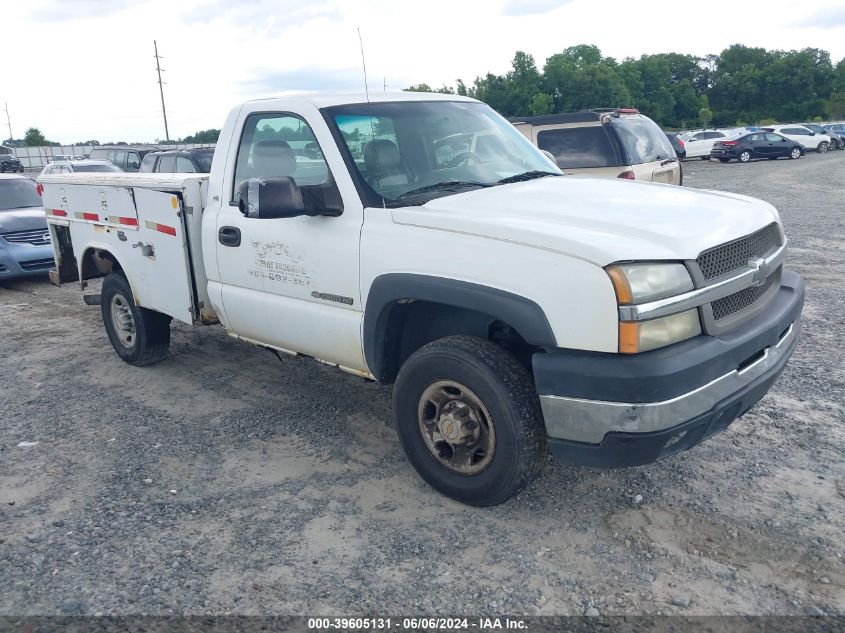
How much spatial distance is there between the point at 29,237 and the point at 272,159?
7166 millimetres

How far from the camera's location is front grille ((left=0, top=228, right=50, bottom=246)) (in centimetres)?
988

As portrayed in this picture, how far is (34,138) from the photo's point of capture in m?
82.8

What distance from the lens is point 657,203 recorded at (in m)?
3.63

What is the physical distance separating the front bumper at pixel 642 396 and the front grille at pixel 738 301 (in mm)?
98

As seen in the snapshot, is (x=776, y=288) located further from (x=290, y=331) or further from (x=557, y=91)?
(x=557, y=91)

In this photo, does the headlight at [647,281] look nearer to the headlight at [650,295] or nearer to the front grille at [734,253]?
the headlight at [650,295]

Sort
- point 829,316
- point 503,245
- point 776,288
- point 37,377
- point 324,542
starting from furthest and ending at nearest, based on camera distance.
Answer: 1. point 829,316
2. point 37,377
3. point 776,288
4. point 324,542
5. point 503,245

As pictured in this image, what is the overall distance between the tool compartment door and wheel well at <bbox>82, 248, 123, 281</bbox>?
608 mm

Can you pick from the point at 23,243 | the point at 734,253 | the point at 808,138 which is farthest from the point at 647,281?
the point at 808,138

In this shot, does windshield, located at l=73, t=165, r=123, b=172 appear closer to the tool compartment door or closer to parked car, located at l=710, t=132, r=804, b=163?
the tool compartment door

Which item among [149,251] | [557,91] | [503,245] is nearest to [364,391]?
[149,251]

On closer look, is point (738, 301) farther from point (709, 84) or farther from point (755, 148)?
point (709, 84)

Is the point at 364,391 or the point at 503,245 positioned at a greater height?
the point at 503,245

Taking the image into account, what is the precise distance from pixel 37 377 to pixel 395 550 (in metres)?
4.14
